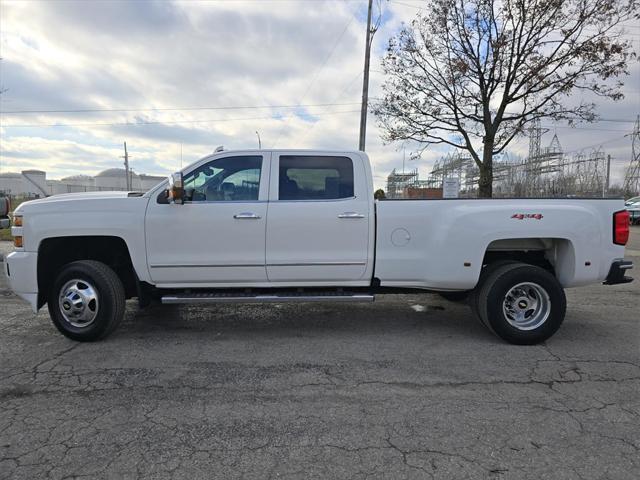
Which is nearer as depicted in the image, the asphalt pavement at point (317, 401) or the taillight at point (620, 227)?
the asphalt pavement at point (317, 401)

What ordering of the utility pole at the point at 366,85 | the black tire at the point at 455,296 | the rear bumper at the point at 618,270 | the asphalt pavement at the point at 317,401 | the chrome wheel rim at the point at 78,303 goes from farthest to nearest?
1. the utility pole at the point at 366,85
2. the black tire at the point at 455,296
3. the rear bumper at the point at 618,270
4. the chrome wheel rim at the point at 78,303
5. the asphalt pavement at the point at 317,401

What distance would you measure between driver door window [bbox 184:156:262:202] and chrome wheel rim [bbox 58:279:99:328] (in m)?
1.47

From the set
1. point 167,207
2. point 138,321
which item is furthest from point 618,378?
point 138,321

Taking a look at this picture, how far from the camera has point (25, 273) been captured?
4613 mm

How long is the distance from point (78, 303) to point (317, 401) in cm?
282

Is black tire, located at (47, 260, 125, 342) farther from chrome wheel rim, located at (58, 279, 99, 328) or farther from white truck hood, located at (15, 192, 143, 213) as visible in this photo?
white truck hood, located at (15, 192, 143, 213)

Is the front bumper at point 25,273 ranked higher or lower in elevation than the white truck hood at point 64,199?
lower

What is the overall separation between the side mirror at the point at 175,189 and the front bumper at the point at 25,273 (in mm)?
1571

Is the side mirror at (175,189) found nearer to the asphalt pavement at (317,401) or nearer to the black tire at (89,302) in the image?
the black tire at (89,302)

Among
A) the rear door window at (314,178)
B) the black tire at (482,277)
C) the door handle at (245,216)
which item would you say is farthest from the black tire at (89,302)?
the black tire at (482,277)

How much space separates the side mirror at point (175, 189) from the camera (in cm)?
447

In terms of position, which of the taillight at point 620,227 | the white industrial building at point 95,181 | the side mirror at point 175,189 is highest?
the white industrial building at point 95,181

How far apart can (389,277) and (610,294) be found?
469cm

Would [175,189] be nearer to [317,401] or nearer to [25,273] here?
[25,273]
